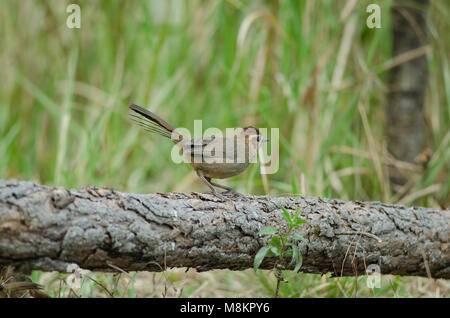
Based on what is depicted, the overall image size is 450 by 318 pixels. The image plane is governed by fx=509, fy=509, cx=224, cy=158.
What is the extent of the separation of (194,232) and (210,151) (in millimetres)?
656

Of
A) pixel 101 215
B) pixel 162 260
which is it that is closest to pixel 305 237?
pixel 162 260

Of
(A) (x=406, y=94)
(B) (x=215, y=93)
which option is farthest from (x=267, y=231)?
(B) (x=215, y=93)

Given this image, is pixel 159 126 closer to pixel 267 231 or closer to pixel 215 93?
pixel 267 231

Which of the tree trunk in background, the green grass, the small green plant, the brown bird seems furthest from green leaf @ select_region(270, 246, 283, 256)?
the tree trunk in background

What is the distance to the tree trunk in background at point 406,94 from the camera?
163 inches

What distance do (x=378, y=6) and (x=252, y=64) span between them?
118 centimetres

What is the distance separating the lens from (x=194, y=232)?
1.84m

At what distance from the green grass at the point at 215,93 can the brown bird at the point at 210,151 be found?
65 cm

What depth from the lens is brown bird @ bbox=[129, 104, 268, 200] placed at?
2432 millimetres

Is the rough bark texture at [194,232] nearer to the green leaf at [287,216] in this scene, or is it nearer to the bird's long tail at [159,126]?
the green leaf at [287,216]

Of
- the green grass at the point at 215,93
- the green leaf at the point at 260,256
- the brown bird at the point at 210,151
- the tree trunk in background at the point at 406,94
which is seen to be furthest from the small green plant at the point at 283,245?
the tree trunk in background at the point at 406,94

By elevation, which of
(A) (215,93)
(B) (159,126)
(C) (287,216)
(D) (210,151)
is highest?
(A) (215,93)

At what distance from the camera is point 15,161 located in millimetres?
4738
